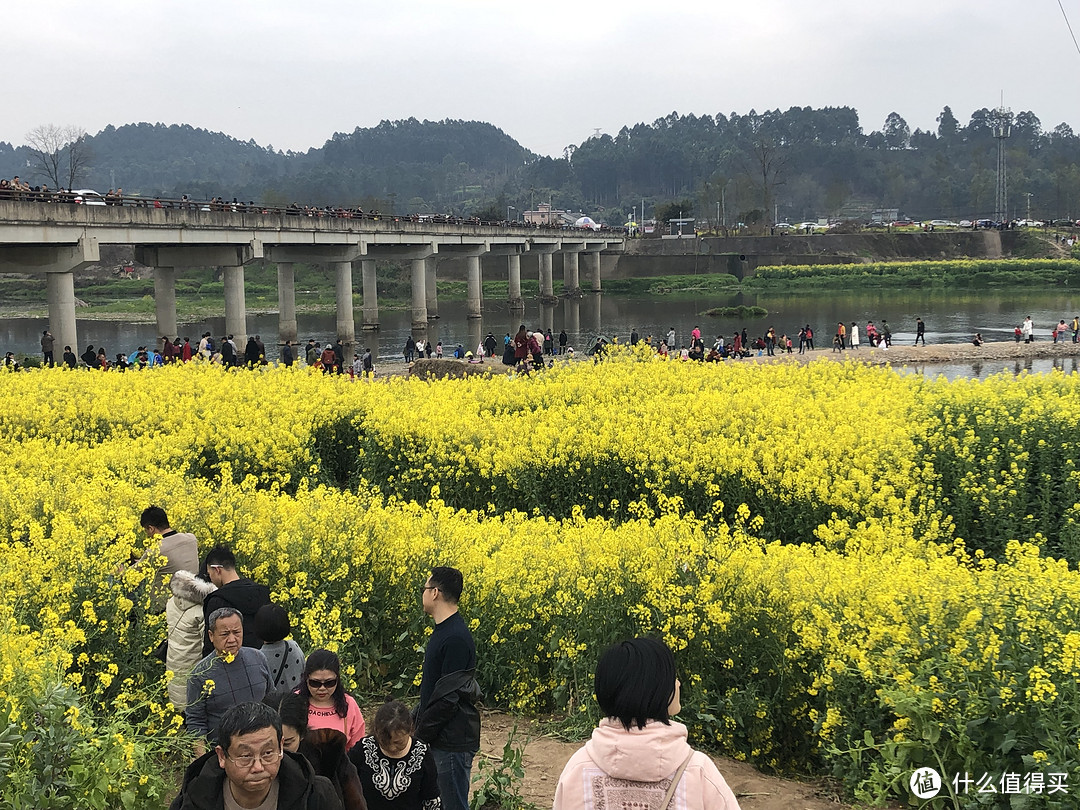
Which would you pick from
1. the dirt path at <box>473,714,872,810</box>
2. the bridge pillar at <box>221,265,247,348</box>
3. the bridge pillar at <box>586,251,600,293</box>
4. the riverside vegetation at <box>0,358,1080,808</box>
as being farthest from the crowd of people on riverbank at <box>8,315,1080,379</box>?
the bridge pillar at <box>586,251,600,293</box>

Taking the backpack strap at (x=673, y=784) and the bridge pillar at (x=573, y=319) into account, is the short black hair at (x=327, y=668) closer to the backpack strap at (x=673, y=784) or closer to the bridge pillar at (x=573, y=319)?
the backpack strap at (x=673, y=784)

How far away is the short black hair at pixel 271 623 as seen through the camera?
6.34 metres

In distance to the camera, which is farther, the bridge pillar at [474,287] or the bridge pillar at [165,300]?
the bridge pillar at [474,287]

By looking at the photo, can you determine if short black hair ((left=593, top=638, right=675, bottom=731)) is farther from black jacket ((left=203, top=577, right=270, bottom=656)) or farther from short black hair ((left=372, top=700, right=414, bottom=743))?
black jacket ((left=203, top=577, right=270, bottom=656))

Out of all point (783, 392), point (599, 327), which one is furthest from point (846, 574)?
point (599, 327)

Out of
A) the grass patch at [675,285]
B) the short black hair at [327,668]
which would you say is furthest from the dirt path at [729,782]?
the grass patch at [675,285]

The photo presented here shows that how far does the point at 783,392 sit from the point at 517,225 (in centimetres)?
6788

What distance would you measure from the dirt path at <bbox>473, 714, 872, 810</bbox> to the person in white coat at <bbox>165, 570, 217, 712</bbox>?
2260 millimetres

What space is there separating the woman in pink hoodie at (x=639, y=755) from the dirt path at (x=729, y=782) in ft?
11.3

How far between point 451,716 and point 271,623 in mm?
1285

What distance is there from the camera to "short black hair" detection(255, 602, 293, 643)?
20.8ft

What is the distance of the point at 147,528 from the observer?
28.6ft

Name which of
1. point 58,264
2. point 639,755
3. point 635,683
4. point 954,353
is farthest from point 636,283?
point 639,755

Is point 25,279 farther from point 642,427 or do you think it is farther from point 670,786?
point 670,786
